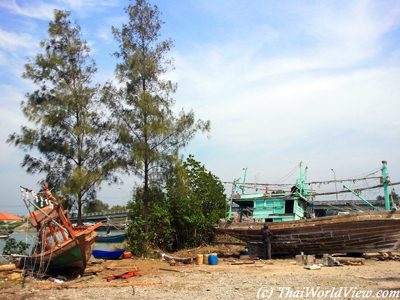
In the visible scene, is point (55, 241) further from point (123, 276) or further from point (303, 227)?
point (303, 227)

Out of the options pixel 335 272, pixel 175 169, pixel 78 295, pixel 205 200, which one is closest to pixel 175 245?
pixel 205 200

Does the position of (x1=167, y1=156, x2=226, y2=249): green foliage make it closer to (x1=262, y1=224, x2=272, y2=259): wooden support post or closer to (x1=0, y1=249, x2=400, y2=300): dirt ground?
(x1=262, y1=224, x2=272, y2=259): wooden support post

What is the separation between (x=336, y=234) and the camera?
1869 cm

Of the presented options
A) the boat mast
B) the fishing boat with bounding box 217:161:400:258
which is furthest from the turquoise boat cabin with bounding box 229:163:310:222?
the boat mast

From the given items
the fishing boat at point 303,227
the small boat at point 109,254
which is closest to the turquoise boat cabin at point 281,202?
the fishing boat at point 303,227

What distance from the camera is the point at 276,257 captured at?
20.7 metres

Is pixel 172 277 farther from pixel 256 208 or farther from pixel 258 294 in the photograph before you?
pixel 256 208

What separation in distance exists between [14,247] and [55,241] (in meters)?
4.97

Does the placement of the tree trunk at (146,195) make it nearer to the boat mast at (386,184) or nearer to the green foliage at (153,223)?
the green foliage at (153,223)

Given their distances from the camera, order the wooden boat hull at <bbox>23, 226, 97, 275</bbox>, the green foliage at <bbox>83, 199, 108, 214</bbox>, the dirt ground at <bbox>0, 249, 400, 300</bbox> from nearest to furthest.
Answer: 1. the dirt ground at <bbox>0, 249, 400, 300</bbox>
2. the wooden boat hull at <bbox>23, 226, 97, 275</bbox>
3. the green foliage at <bbox>83, 199, 108, 214</bbox>

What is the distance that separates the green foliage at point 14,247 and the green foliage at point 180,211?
464 centimetres

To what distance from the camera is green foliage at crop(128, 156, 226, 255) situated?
20.8 m

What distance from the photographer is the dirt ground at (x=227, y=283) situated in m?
11.1

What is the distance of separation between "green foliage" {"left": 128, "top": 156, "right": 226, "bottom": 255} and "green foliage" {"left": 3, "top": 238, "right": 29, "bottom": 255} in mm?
4640
